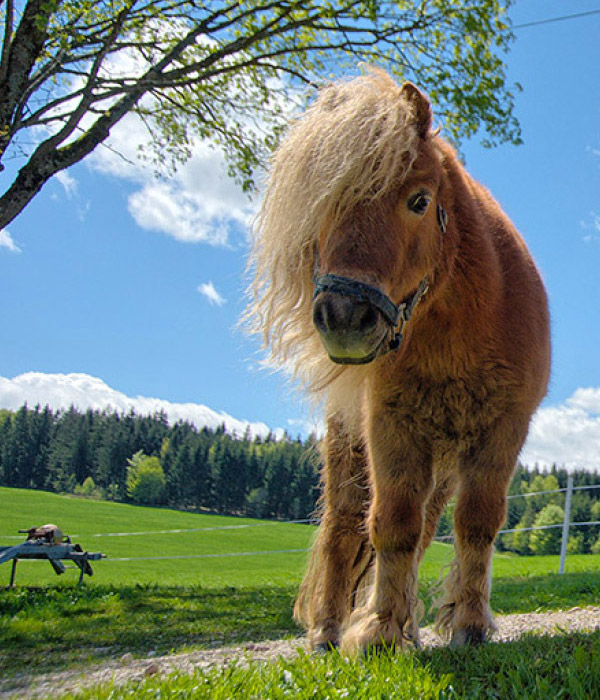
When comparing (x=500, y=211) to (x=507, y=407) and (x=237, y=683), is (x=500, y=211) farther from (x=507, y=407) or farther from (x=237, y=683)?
(x=237, y=683)

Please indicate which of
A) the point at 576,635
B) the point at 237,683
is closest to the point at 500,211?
the point at 576,635

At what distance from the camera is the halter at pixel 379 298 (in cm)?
231

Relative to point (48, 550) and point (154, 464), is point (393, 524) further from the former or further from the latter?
point (154, 464)

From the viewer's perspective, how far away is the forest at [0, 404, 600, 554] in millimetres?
72562

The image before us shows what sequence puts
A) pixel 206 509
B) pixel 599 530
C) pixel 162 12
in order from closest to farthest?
pixel 162 12
pixel 599 530
pixel 206 509

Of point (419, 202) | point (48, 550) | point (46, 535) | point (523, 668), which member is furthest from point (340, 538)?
point (46, 535)

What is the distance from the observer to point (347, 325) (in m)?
2.27

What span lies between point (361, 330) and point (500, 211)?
1.81 metres

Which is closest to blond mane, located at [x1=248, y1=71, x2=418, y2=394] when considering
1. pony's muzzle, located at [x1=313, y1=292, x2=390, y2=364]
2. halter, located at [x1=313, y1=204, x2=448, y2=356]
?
halter, located at [x1=313, y1=204, x2=448, y2=356]

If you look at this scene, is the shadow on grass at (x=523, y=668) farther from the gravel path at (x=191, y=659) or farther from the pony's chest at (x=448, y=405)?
the pony's chest at (x=448, y=405)

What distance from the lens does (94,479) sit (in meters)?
76.2

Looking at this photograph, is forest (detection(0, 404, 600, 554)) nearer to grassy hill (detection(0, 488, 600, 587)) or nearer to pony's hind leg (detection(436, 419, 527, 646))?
grassy hill (detection(0, 488, 600, 587))

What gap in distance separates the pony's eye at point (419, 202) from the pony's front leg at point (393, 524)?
3.31 feet

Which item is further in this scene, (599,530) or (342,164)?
(599,530)
